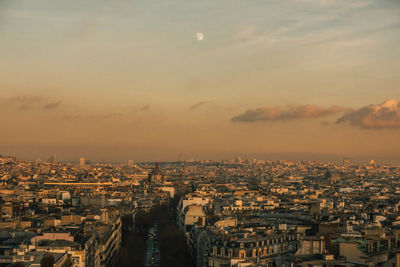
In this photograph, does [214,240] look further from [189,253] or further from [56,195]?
[56,195]

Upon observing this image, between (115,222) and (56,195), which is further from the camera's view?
(56,195)

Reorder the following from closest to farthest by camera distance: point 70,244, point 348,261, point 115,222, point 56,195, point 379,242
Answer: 1. point 348,261
2. point 379,242
3. point 70,244
4. point 115,222
5. point 56,195

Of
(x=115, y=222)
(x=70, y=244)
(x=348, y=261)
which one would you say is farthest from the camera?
(x=115, y=222)

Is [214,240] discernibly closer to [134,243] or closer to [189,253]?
[189,253]

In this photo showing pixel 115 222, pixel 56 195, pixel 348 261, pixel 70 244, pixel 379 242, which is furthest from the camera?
pixel 56 195

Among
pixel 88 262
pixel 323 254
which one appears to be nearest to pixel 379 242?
pixel 323 254

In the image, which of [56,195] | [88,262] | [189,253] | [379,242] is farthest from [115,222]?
[56,195]
